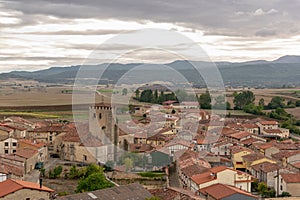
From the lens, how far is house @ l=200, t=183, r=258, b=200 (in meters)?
14.4

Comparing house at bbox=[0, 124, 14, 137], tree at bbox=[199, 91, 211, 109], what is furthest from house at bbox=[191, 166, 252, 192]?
tree at bbox=[199, 91, 211, 109]

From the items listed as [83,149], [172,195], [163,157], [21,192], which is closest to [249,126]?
[163,157]

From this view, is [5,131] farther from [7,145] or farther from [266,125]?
[266,125]

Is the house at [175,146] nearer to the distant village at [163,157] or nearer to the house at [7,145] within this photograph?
the distant village at [163,157]

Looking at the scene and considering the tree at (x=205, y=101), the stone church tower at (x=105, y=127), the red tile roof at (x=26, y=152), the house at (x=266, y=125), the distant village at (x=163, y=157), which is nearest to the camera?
the distant village at (x=163, y=157)


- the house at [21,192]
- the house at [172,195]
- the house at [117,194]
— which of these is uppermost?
the house at [21,192]

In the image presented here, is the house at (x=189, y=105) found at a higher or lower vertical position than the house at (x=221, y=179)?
higher

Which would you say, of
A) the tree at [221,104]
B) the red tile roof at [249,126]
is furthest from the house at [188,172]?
the tree at [221,104]

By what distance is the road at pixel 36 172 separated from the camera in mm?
19078

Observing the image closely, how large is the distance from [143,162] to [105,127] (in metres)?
2.53

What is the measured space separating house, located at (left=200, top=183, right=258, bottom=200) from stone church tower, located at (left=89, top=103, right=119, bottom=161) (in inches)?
304

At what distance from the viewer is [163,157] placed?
924 inches

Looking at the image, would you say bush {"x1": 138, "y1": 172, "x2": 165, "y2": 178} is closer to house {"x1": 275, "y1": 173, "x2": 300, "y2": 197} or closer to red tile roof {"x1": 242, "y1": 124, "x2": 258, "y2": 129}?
house {"x1": 275, "y1": 173, "x2": 300, "y2": 197}

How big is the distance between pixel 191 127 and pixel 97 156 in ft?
46.9
